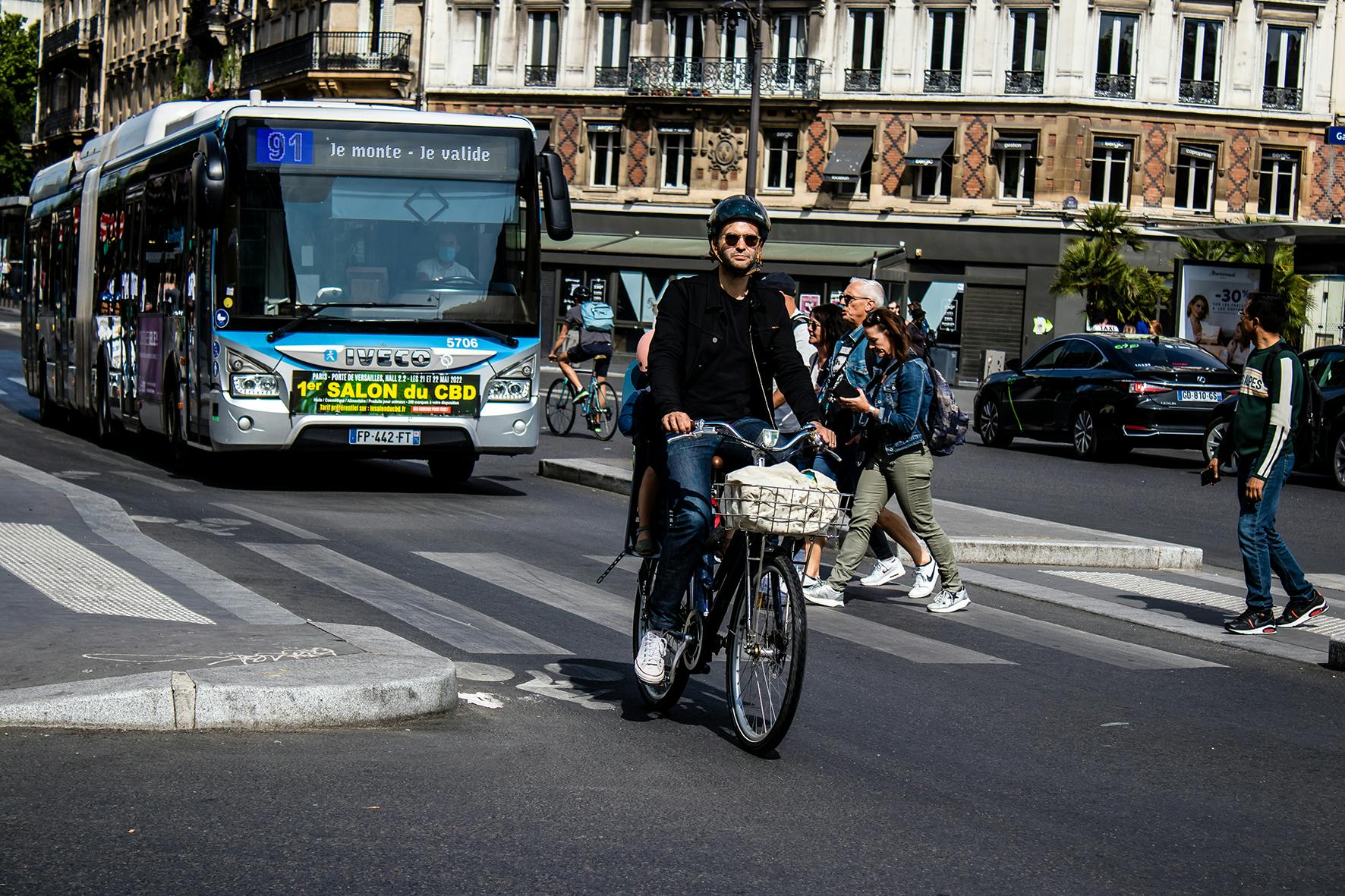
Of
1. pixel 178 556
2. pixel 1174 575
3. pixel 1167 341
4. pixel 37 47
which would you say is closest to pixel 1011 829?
pixel 178 556

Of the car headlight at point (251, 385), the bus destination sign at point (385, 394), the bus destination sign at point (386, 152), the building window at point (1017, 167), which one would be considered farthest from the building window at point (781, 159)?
the car headlight at point (251, 385)

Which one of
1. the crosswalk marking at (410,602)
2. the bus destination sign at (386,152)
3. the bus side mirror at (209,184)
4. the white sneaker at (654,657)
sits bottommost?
the crosswalk marking at (410,602)

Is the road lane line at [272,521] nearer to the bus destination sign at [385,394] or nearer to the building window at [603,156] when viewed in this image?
the bus destination sign at [385,394]

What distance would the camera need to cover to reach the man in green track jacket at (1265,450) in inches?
364

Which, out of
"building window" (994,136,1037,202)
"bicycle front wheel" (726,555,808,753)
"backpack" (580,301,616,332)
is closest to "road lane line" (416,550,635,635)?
"bicycle front wheel" (726,555,808,753)

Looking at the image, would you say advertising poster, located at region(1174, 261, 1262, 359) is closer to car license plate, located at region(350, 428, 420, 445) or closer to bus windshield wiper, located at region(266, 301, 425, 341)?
car license plate, located at region(350, 428, 420, 445)

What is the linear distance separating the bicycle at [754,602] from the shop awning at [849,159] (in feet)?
142

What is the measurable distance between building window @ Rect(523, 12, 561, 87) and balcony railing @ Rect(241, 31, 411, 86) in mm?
4701

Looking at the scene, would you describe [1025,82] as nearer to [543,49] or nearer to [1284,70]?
[1284,70]

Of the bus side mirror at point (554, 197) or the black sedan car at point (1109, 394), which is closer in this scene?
the bus side mirror at point (554, 197)

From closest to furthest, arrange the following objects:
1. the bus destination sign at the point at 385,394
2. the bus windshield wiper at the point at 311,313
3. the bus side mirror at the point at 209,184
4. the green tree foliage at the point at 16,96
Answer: the bus side mirror at the point at 209,184 < the bus windshield wiper at the point at 311,313 < the bus destination sign at the point at 385,394 < the green tree foliage at the point at 16,96

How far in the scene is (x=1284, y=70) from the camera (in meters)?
47.8

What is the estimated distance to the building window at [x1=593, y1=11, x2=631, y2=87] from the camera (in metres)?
51.7

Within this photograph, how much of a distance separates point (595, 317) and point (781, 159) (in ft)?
98.0
